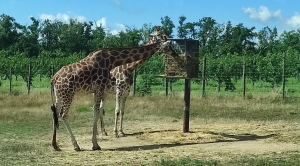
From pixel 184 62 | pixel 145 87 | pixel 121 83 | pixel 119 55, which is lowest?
pixel 145 87

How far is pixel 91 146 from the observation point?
11336 mm

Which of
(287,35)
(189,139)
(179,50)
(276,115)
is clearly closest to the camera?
(189,139)

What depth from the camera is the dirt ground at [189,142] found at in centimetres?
965

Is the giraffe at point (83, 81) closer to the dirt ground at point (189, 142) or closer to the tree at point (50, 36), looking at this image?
the dirt ground at point (189, 142)

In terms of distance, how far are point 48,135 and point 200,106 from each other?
788 centimetres

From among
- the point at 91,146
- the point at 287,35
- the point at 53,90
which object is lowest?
the point at 91,146

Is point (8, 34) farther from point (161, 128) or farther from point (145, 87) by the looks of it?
point (161, 128)

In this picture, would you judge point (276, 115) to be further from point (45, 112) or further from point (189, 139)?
point (45, 112)

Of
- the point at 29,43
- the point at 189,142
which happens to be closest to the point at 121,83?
the point at 189,142

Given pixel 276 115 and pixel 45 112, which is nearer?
pixel 276 115

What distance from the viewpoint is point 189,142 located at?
38.4 ft

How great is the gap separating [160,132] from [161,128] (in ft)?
3.70

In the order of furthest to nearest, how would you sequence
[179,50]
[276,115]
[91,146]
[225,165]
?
[276,115] → [179,50] → [91,146] → [225,165]

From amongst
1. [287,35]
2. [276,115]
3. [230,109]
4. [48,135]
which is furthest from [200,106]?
[287,35]
